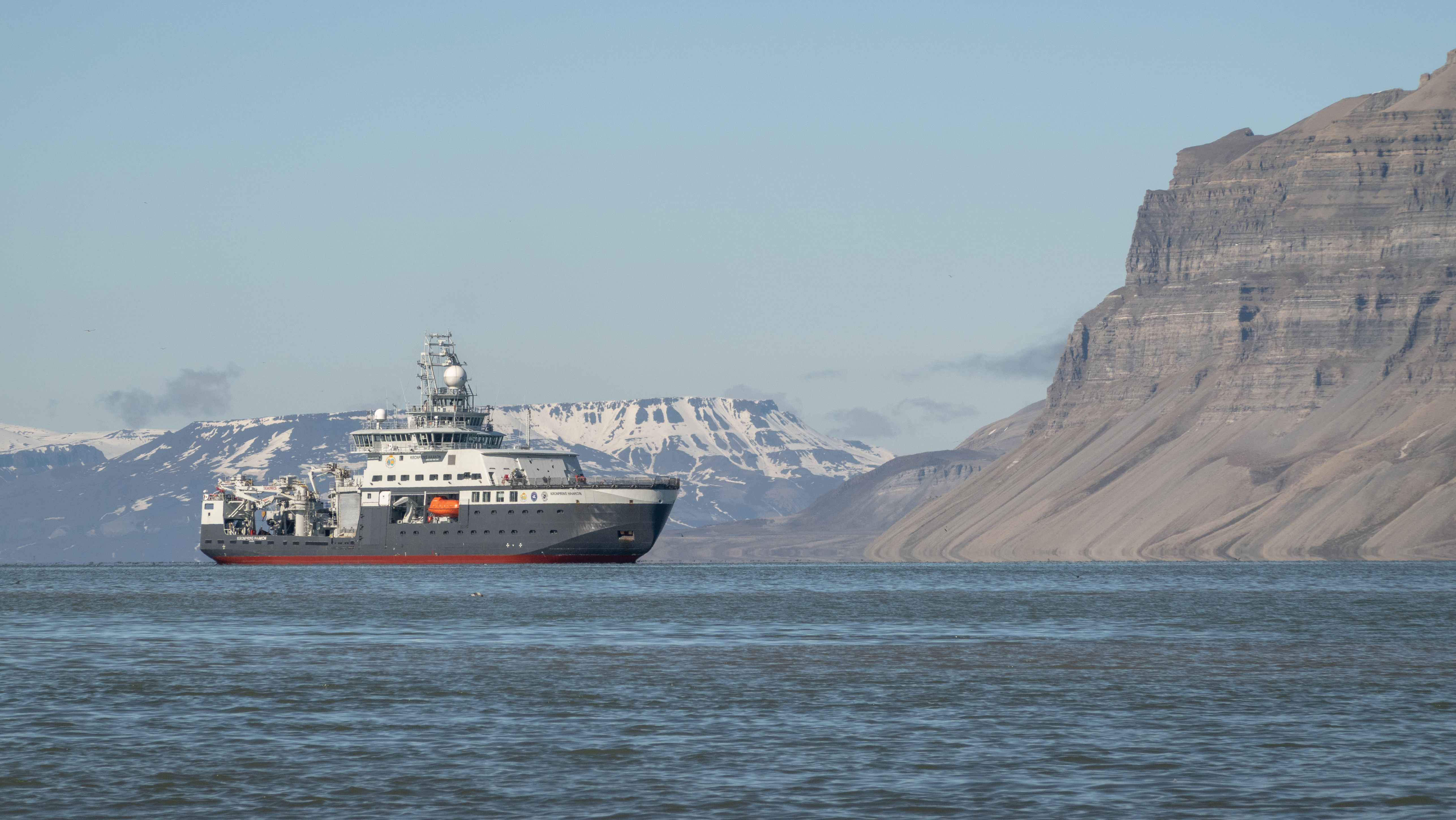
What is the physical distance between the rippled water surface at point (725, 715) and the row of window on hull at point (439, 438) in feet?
242

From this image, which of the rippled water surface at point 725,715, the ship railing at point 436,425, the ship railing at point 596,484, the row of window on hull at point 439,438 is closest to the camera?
the rippled water surface at point 725,715

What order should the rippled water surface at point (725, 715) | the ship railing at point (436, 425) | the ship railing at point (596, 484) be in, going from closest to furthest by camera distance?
the rippled water surface at point (725, 715), the ship railing at point (596, 484), the ship railing at point (436, 425)

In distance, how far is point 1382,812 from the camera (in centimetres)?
2683

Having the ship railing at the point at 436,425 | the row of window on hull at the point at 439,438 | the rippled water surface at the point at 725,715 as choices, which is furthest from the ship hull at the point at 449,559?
the rippled water surface at the point at 725,715

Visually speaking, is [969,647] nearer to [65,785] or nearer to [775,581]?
[65,785]

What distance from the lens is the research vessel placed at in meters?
144

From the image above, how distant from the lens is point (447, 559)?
14688 centimetres

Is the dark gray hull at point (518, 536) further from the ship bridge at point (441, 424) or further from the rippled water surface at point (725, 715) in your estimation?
the rippled water surface at point (725, 715)

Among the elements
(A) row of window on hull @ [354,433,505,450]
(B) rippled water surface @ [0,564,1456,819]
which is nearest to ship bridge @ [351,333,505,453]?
(A) row of window on hull @ [354,433,505,450]

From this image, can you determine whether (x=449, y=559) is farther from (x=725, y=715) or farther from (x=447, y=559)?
(x=725, y=715)

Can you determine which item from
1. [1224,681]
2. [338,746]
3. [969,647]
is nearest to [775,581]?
[969,647]

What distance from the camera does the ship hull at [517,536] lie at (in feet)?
470

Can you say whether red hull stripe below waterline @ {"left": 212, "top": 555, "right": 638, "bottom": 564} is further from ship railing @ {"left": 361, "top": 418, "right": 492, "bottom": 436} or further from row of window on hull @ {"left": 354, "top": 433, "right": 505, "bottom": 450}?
ship railing @ {"left": 361, "top": 418, "right": 492, "bottom": 436}

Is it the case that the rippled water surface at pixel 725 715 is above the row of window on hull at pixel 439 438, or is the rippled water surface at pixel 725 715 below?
below
